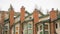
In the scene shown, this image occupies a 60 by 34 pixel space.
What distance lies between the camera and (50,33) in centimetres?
694

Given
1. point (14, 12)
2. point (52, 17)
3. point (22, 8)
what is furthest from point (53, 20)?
point (14, 12)

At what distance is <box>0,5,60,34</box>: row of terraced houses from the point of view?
22.6ft

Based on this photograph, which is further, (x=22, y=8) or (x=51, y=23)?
(x=22, y=8)

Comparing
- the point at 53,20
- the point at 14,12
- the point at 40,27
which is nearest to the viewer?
the point at 53,20

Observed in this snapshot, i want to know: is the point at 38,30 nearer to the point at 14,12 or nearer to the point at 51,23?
the point at 51,23

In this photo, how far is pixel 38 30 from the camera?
7.48 m

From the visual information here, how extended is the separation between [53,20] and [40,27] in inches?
29.1

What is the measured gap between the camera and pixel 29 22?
7828 millimetres

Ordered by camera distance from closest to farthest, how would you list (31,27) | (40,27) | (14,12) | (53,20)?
1. (53,20)
2. (40,27)
3. (31,27)
4. (14,12)

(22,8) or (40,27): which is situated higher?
(22,8)

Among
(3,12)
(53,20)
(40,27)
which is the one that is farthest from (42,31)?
(3,12)

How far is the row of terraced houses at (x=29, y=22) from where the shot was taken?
6.88 meters

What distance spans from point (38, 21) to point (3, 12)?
2.18 m

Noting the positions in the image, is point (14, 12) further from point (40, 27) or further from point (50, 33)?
point (50, 33)
